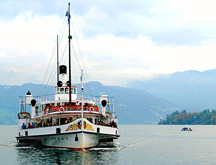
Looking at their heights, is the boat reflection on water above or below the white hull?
below

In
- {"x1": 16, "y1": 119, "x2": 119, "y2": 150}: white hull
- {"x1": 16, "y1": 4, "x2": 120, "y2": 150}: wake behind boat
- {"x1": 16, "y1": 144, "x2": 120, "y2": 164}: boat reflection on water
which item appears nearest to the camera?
{"x1": 16, "y1": 144, "x2": 120, "y2": 164}: boat reflection on water

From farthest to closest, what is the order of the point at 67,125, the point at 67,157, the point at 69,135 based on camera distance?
the point at 67,125 < the point at 69,135 < the point at 67,157

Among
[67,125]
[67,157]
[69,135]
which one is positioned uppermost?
[67,125]

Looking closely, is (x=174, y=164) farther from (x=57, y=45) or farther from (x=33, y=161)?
(x=57, y=45)

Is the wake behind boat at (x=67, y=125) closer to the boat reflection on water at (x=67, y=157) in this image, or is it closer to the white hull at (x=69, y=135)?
the white hull at (x=69, y=135)

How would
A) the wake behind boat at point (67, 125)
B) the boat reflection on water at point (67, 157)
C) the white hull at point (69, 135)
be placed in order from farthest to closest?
the wake behind boat at point (67, 125) → the white hull at point (69, 135) → the boat reflection on water at point (67, 157)

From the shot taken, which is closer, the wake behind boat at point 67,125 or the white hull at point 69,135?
the white hull at point 69,135

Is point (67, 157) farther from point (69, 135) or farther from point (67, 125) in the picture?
point (67, 125)

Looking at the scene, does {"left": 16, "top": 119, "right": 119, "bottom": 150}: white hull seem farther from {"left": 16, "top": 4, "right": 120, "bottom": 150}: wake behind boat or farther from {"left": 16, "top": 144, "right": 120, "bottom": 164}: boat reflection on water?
{"left": 16, "top": 144, "right": 120, "bottom": 164}: boat reflection on water

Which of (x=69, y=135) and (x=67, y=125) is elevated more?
(x=67, y=125)

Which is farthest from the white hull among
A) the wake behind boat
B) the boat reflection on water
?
the boat reflection on water

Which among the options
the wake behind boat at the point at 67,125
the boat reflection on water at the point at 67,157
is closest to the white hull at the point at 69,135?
the wake behind boat at the point at 67,125

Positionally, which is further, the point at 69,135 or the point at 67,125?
the point at 67,125

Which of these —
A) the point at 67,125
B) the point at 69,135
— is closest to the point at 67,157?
the point at 69,135
